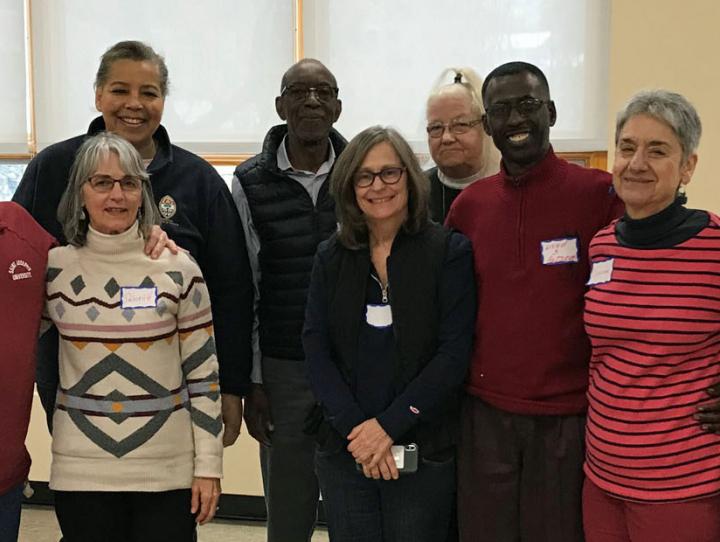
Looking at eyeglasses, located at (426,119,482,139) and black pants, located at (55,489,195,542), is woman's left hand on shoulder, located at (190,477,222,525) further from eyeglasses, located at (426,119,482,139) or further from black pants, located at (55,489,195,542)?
eyeglasses, located at (426,119,482,139)

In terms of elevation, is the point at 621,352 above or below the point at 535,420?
above

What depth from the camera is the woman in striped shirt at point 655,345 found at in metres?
1.65

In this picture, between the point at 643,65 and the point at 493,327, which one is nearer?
the point at 493,327

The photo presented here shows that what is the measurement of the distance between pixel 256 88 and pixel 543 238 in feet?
8.10

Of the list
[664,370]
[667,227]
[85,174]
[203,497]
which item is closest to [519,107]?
[667,227]

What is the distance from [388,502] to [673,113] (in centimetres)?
118

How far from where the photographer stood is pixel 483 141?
2.51 metres

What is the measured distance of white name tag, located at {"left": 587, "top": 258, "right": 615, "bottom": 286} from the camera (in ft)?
5.80

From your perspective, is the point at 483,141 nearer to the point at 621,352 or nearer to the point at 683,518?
the point at 621,352

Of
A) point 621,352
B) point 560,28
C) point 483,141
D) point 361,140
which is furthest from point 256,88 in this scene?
point 621,352

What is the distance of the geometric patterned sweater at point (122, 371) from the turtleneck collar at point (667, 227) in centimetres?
112

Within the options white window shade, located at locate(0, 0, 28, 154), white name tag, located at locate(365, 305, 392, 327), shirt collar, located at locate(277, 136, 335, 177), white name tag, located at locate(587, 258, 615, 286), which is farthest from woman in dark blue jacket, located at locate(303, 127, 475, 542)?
white window shade, located at locate(0, 0, 28, 154)

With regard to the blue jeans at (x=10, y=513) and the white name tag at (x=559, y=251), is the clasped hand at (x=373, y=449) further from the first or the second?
the blue jeans at (x=10, y=513)

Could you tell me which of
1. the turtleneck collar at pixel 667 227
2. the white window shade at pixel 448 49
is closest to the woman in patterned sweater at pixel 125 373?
the turtleneck collar at pixel 667 227
